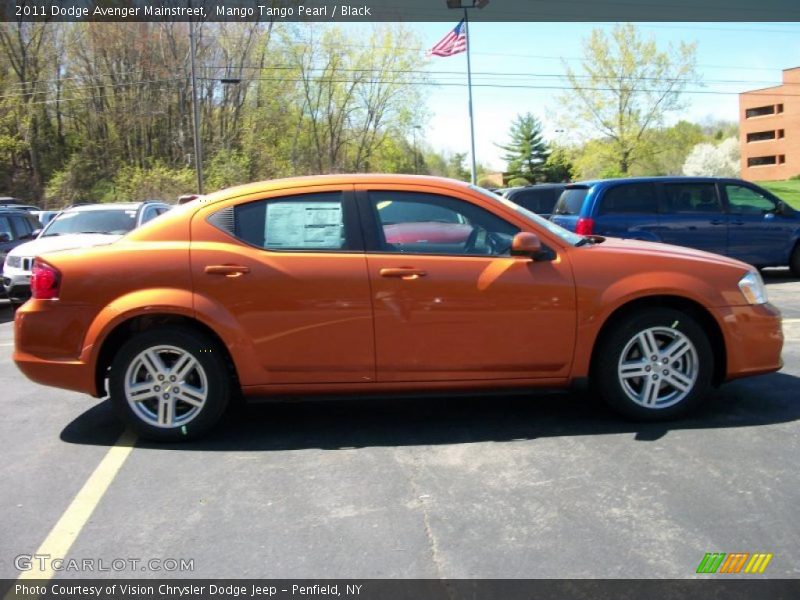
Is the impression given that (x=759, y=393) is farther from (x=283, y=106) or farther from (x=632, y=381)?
(x=283, y=106)

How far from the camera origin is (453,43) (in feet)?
85.3

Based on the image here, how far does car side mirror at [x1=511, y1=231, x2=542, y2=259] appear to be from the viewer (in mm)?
4156

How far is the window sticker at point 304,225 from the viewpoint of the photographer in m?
4.27

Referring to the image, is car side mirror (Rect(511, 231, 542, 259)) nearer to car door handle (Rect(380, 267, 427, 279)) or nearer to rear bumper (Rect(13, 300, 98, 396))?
car door handle (Rect(380, 267, 427, 279))

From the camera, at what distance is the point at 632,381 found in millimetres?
4395

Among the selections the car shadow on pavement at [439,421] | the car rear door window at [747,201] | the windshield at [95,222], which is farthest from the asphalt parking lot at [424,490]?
the car rear door window at [747,201]

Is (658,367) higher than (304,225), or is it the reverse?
(304,225)

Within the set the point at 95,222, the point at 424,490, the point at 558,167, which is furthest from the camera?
the point at 558,167

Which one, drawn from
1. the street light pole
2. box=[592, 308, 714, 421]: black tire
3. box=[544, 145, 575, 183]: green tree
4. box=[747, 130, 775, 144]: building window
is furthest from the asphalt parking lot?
box=[747, 130, 775, 144]: building window

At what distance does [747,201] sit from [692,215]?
3.99 feet

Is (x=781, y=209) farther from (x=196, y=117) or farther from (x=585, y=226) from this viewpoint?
(x=196, y=117)

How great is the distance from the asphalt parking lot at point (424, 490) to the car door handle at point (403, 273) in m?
1.07

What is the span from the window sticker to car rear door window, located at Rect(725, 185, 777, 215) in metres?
9.11

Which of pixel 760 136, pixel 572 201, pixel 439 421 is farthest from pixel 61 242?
pixel 760 136
